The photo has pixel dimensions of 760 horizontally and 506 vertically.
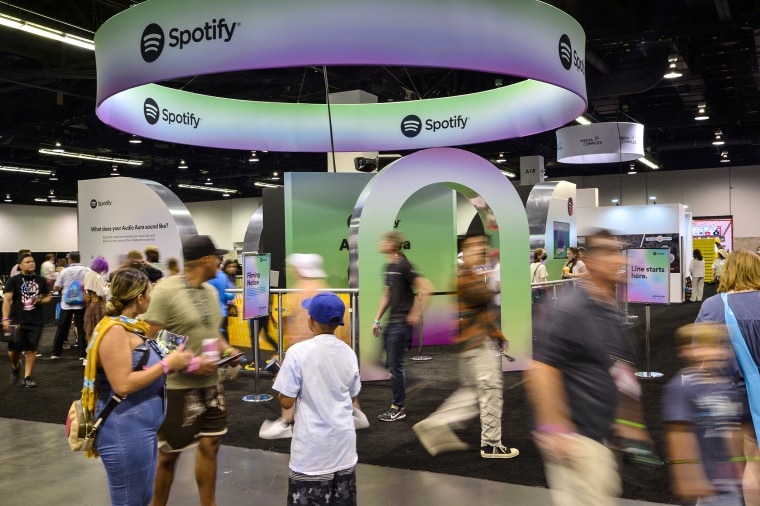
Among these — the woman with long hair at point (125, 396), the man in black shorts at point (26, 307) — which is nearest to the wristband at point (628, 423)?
the woman with long hair at point (125, 396)

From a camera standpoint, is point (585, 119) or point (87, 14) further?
point (585, 119)

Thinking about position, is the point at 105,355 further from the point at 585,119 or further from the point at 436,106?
the point at 585,119

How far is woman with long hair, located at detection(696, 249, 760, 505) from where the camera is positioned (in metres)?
2.97

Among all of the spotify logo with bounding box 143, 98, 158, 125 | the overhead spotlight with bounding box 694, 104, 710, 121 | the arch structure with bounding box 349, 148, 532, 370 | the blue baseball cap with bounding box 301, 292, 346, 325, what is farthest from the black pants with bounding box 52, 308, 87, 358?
the overhead spotlight with bounding box 694, 104, 710, 121

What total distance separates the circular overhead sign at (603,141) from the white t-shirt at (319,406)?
1139 cm

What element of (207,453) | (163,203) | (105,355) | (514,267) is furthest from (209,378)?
(163,203)

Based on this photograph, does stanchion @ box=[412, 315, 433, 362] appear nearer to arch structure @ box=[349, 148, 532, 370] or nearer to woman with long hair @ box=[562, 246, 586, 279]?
arch structure @ box=[349, 148, 532, 370]

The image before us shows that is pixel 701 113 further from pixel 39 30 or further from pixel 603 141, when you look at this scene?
pixel 39 30

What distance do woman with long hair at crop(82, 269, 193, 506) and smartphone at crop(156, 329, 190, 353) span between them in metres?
0.46

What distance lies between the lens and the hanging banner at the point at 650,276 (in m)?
8.17

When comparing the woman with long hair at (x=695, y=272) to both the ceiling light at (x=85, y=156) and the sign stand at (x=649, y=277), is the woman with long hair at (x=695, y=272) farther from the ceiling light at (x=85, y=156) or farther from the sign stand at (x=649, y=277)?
A: the ceiling light at (x=85, y=156)

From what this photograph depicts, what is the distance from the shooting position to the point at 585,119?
54.6 ft

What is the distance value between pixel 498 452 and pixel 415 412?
156 cm

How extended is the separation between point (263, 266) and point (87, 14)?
5818mm
